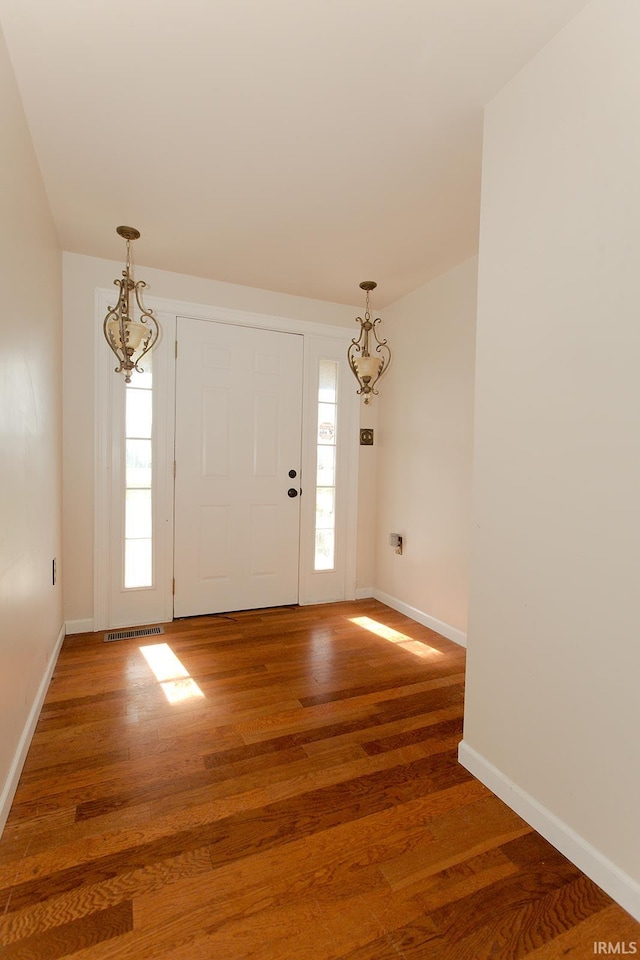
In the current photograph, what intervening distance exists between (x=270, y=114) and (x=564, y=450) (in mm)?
Answer: 1669

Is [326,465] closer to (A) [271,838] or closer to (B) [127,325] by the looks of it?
(B) [127,325]

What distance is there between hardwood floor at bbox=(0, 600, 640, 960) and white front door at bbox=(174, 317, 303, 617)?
1094mm

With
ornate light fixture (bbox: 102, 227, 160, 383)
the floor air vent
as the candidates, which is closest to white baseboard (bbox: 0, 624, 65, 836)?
the floor air vent

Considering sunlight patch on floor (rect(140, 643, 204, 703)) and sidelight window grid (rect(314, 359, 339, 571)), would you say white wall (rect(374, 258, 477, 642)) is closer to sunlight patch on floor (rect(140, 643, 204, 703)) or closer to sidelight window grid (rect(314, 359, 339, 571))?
sidelight window grid (rect(314, 359, 339, 571))

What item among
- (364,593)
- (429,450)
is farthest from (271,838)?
(364,593)

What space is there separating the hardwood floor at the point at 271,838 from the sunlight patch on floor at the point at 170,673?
21 millimetres

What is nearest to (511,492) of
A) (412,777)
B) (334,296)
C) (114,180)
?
(412,777)

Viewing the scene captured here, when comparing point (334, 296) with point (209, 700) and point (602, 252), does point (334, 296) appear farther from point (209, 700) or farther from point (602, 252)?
point (209, 700)

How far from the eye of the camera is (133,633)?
3023 millimetres

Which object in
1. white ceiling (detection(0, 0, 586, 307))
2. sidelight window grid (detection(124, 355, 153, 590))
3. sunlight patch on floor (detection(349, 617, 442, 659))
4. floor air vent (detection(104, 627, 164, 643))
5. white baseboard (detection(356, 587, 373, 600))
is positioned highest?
white ceiling (detection(0, 0, 586, 307))

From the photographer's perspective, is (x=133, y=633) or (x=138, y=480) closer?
(x=133, y=633)

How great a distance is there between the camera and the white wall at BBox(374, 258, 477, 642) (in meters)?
2.93

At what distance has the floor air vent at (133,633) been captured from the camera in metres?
2.96

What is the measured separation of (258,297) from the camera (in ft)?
11.3
